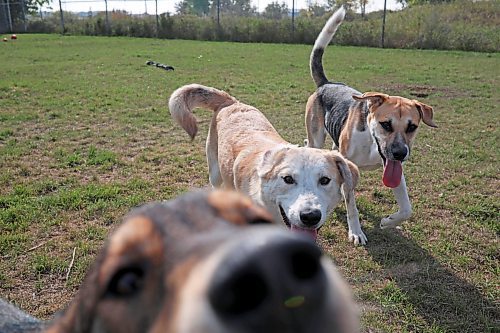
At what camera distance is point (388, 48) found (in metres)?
26.9

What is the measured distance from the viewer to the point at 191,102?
17.9 ft

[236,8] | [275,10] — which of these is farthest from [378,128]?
[236,8]

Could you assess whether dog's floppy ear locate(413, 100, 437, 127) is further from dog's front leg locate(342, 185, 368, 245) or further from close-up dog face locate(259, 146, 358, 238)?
close-up dog face locate(259, 146, 358, 238)

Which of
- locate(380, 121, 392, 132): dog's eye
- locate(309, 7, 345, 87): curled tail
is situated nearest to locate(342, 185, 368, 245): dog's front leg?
locate(380, 121, 392, 132): dog's eye

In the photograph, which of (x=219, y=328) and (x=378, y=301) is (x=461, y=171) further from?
(x=219, y=328)

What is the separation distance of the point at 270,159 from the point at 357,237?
165cm

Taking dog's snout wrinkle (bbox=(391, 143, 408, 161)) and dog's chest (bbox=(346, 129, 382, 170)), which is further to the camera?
dog's chest (bbox=(346, 129, 382, 170))

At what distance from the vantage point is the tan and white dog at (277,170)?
3857mm

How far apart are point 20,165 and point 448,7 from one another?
31153 millimetres

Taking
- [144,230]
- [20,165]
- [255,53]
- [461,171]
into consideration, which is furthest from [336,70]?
[144,230]

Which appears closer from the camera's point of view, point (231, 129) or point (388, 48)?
point (231, 129)

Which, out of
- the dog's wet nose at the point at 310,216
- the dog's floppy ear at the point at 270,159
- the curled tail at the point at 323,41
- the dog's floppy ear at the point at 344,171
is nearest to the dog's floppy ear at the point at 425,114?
the dog's floppy ear at the point at 344,171

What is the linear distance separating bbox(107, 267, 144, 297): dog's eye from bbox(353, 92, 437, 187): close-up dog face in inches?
173

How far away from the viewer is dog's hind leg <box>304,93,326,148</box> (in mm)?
6980
